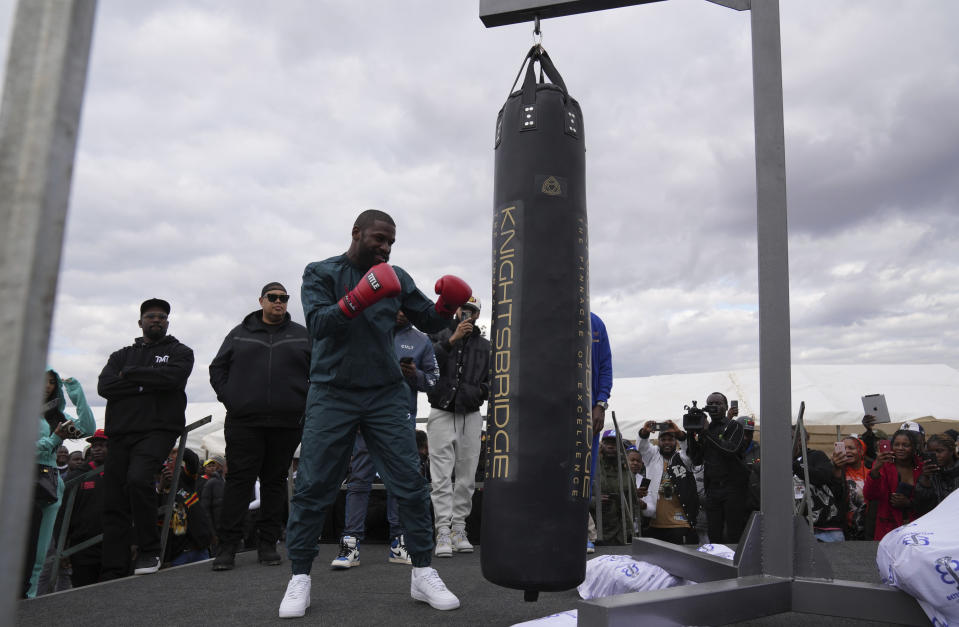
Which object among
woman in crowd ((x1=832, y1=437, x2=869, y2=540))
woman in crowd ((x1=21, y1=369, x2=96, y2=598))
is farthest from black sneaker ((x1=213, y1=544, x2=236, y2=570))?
woman in crowd ((x1=832, y1=437, x2=869, y2=540))

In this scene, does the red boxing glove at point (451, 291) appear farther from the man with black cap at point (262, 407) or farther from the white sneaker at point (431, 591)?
the man with black cap at point (262, 407)

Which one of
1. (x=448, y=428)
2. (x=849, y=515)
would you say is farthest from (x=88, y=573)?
(x=849, y=515)

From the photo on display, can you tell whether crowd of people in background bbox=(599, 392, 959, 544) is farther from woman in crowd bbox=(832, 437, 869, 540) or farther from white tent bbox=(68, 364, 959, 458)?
A: white tent bbox=(68, 364, 959, 458)

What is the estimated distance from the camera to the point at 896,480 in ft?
19.6

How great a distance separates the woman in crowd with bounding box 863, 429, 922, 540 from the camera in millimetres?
5805

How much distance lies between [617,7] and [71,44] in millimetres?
3018

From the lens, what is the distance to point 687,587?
251cm

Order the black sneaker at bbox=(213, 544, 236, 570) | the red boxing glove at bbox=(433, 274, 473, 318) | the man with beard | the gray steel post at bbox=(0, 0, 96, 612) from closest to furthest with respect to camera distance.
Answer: the gray steel post at bbox=(0, 0, 96, 612) → the red boxing glove at bbox=(433, 274, 473, 318) → the black sneaker at bbox=(213, 544, 236, 570) → the man with beard

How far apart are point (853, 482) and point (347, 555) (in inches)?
223

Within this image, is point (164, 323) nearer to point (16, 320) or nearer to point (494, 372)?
point (494, 372)

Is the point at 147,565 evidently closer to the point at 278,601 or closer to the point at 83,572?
the point at 278,601

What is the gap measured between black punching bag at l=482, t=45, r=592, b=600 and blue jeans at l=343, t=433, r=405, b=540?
211cm

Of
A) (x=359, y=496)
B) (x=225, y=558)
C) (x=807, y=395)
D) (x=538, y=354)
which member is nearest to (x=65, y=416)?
(x=225, y=558)

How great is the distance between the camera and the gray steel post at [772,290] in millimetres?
2875
